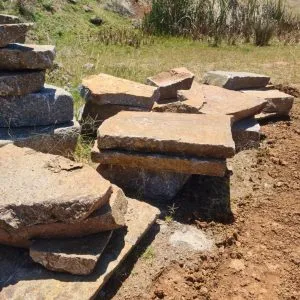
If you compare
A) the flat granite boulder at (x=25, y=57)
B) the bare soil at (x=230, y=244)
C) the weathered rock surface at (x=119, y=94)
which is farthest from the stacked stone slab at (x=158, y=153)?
the flat granite boulder at (x=25, y=57)

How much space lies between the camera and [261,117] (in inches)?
245

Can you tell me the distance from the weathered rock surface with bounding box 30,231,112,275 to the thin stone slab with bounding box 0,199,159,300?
0.21 ft

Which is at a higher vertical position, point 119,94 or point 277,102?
point 119,94

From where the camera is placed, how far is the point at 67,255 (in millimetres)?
2859

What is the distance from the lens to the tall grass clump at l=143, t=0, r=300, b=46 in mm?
11898

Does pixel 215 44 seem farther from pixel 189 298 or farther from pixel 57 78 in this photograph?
pixel 189 298

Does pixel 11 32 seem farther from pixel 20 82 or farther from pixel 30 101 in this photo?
pixel 30 101

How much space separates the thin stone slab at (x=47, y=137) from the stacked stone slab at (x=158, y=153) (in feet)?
1.34

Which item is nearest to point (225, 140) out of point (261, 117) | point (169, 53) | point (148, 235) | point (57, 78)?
point (148, 235)

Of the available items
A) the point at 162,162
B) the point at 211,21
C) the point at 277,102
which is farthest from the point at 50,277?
the point at 211,21

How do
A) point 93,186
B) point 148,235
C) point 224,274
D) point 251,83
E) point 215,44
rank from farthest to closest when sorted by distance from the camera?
point 215,44, point 251,83, point 148,235, point 224,274, point 93,186

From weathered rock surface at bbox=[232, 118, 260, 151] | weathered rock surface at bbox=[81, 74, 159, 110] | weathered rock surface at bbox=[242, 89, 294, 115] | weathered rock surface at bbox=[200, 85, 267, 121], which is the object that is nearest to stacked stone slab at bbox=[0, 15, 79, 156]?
weathered rock surface at bbox=[81, 74, 159, 110]

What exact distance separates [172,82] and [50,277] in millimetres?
3322

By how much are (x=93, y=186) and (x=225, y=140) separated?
1.45 m
